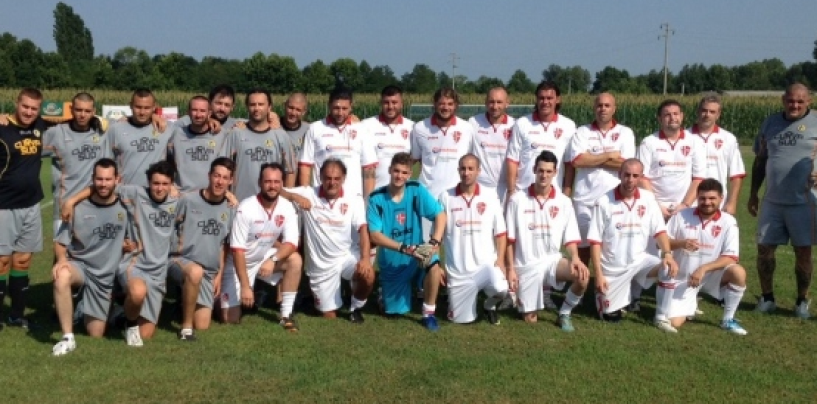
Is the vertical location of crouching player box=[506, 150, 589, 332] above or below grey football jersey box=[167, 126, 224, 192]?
below

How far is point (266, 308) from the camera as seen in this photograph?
7.33 metres

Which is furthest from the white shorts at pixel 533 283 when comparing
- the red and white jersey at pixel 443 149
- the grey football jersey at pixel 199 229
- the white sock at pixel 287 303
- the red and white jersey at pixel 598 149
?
the grey football jersey at pixel 199 229

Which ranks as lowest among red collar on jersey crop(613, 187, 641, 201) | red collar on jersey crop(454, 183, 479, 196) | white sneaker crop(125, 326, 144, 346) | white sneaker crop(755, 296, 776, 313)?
white sneaker crop(755, 296, 776, 313)

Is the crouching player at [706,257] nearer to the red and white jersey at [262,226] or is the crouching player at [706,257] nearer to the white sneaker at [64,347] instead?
the red and white jersey at [262,226]

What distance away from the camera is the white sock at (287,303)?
671 cm

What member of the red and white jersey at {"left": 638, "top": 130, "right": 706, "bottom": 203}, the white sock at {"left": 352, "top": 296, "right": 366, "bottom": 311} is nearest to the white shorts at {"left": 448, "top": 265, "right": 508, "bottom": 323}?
the white sock at {"left": 352, "top": 296, "right": 366, "bottom": 311}

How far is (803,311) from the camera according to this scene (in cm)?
707

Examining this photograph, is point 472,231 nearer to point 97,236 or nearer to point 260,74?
point 97,236

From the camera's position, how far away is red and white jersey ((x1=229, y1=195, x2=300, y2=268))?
6777 mm

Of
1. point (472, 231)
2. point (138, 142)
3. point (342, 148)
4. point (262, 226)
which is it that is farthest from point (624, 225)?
point (138, 142)

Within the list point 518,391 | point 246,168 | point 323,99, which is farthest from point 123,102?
point 518,391

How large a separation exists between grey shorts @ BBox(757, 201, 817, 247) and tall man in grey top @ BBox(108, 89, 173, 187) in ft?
17.7

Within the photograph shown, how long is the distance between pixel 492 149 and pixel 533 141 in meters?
0.43

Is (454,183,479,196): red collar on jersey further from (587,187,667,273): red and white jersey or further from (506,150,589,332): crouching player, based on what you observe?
(587,187,667,273): red and white jersey
